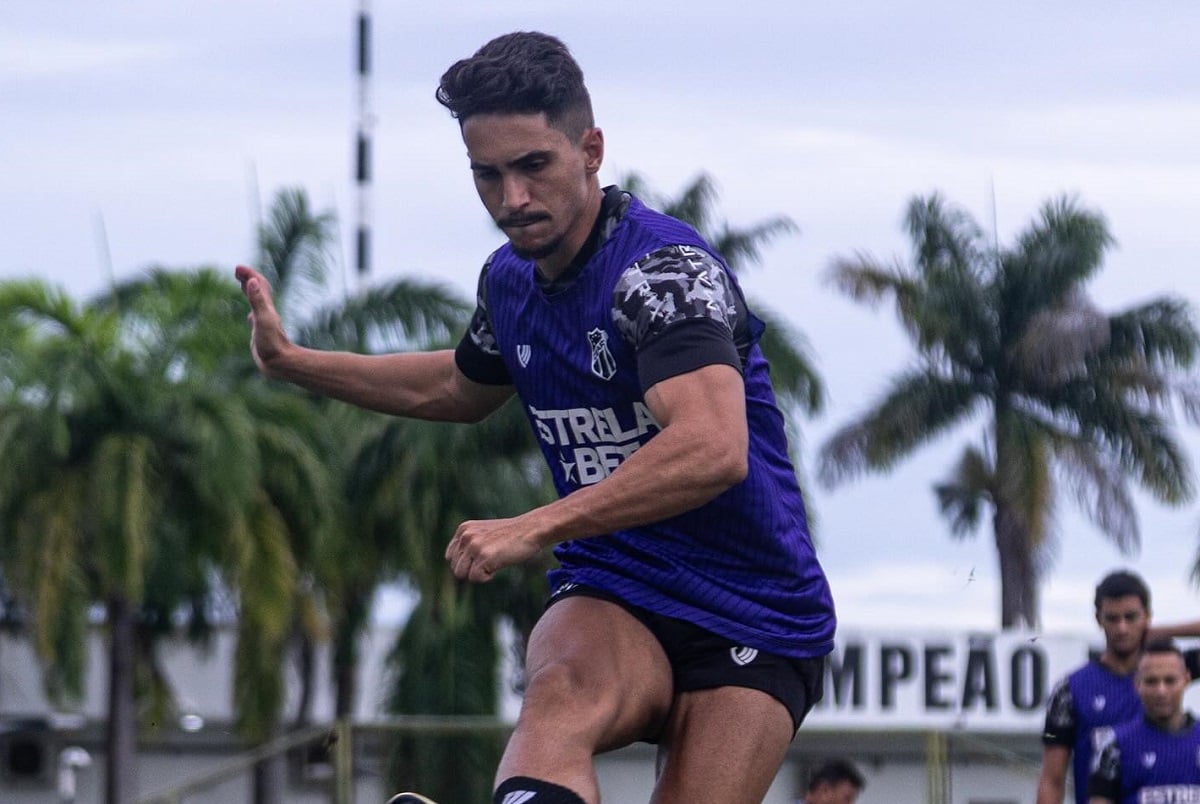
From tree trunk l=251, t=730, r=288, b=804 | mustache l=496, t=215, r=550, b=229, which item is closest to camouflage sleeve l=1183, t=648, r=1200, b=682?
mustache l=496, t=215, r=550, b=229

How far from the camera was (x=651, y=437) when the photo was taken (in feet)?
13.2

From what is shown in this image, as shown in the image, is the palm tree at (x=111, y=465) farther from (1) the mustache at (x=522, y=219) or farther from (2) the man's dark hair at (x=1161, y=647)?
(1) the mustache at (x=522, y=219)

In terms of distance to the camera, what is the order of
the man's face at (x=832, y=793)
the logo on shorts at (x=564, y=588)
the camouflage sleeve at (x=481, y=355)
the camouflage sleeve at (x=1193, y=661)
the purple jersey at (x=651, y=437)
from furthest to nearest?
1. the man's face at (x=832, y=793)
2. the camouflage sleeve at (x=1193, y=661)
3. the camouflage sleeve at (x=481, y=355)
4. the logo on shorts at (x=564, y=588)
5. the purple jersey at (x=651, y=437)

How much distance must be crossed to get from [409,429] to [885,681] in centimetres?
916

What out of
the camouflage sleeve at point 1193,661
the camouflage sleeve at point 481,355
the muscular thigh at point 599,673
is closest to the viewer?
the muscular thigh at point 599,673

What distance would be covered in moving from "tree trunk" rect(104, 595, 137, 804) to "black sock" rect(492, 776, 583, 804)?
834 inches

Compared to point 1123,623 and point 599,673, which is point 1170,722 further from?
point 599,673

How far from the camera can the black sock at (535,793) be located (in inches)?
146

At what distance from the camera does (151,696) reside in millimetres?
27531

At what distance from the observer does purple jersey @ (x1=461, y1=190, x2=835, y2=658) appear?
3.98 metres

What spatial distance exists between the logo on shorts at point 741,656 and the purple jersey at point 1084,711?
16.7 ft

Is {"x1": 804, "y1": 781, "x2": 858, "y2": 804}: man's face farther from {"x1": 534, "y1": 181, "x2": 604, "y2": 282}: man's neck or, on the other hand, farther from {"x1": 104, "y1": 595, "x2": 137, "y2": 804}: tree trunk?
{"x1": 104, "y1": 595, "x2": 137, "y2": 804}: tree trunk

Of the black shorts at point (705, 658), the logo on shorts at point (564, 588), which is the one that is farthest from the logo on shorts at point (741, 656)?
the logo on shorts at point (564, 588)

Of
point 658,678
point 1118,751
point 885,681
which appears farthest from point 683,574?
point 885,681
